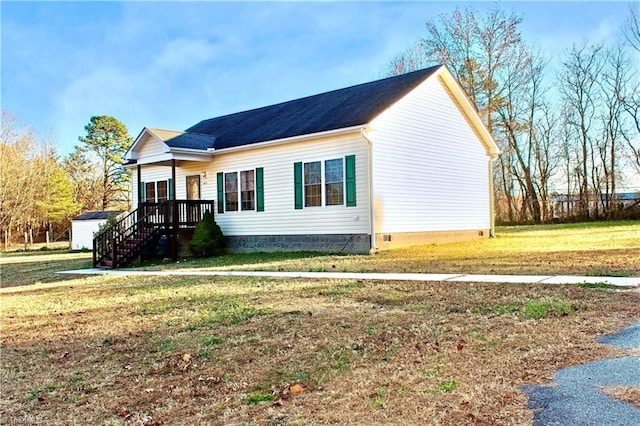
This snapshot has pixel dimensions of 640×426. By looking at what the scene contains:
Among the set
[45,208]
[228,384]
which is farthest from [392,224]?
[45,208]

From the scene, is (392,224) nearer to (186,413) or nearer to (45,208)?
(186,413)

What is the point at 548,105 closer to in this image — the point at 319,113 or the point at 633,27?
the point at 633,27

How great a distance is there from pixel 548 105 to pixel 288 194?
22.9 metres

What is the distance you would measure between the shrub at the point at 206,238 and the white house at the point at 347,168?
685 mm

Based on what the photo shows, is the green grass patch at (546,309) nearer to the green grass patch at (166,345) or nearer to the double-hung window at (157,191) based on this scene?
the green grass patch at (166,345)

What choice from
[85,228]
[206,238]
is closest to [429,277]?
[206,238]

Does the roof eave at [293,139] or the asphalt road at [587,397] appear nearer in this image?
the asphalt road at [587,397]

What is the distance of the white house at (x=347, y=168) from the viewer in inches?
575

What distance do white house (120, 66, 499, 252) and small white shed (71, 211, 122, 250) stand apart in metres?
9.79

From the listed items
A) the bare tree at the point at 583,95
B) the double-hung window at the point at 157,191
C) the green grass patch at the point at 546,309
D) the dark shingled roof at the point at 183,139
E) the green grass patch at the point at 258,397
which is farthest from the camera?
the bare tree at the point at 583,95

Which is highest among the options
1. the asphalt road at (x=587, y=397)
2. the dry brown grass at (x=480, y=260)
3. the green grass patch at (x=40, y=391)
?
the dry brown grass at (x=480, y=260)

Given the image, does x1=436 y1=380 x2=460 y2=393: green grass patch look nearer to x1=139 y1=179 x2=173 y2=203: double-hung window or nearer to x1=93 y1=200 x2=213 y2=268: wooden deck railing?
x1=93 y1=200 x2=213 y2=268: wooden deck railing

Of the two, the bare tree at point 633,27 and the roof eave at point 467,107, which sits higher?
the bare tree at point 633,27

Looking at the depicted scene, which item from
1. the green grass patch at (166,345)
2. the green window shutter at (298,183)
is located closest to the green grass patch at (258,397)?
the green grass patch at (166,345)
